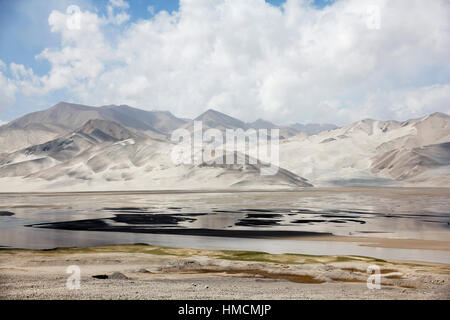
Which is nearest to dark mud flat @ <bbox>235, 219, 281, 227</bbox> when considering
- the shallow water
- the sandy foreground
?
the shallow water

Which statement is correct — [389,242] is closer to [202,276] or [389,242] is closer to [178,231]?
[178,231]

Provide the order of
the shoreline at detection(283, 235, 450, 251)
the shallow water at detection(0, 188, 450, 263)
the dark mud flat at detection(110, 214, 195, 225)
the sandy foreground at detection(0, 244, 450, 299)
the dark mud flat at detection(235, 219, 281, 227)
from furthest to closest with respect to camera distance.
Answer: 1. the dark mud flat at detection(110, 214, 195, 225)
2. the dark mud flat at detection(235, 219, 281, 227)
3. the shoreline at detection(283, 235, 450, 251)
4. the shallow water at detection(0, 188, 450, 263)
5. the sandy foreground at detection(0, 244, 450, 299)

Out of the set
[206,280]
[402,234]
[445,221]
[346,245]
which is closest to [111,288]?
[206,280]

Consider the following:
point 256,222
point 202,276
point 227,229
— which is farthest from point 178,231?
point 202,276

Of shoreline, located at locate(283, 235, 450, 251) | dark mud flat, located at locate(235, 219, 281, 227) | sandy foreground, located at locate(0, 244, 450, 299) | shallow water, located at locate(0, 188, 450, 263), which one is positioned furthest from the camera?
dark mud flat, located at locate(235, 219, 281, 227)

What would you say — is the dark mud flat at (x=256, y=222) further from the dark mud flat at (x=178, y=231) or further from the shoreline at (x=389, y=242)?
the shoreline at (x=389, y=242)

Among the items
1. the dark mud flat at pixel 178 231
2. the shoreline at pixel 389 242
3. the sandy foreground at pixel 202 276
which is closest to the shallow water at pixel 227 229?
the dark mud flat at pixel 178 231

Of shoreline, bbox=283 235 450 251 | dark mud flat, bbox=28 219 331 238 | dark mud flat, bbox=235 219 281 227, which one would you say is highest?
dark mud flat, bbox=235 219 281 227

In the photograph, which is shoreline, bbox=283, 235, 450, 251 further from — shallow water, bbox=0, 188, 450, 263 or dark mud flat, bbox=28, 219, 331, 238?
dark mud flat, bbox=28, 219, 331, 238
